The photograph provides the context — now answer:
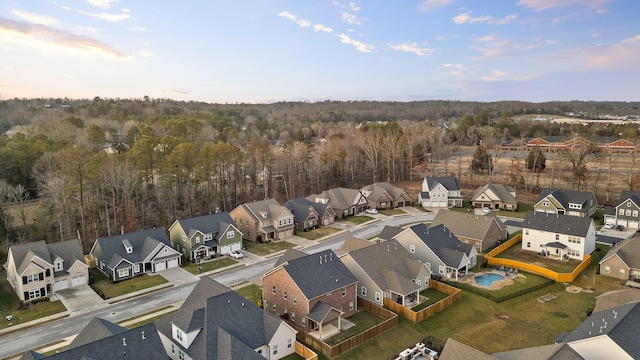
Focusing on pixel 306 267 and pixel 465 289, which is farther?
pixel 465 289

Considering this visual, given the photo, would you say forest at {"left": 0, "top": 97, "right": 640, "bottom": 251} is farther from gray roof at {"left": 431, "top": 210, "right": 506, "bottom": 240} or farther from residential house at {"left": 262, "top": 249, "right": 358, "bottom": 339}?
gray roof at {"left": 431, "top": 210, "right": 506, "bottom": 240}

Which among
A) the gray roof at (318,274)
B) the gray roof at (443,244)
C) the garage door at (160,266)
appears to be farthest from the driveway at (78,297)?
the gray roof at (443,244)

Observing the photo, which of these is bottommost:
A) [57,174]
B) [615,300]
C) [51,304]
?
[51,304]

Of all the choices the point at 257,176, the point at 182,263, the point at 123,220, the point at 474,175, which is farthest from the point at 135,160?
the point at 474,175

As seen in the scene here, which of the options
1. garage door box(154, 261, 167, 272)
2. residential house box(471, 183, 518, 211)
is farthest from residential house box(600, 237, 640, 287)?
garage door box(154, 261, 167, 272)

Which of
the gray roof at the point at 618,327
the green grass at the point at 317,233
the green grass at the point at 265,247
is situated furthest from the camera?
the green grass at the point at 317,233

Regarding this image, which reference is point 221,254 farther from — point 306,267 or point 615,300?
point 615,300

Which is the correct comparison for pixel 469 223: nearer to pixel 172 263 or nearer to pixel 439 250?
pixel 439 250

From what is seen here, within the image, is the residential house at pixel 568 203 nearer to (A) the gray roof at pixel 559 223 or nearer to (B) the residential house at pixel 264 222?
(A) the gray roof at pixel 559 223

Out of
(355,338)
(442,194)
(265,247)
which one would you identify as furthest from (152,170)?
(442,194)
